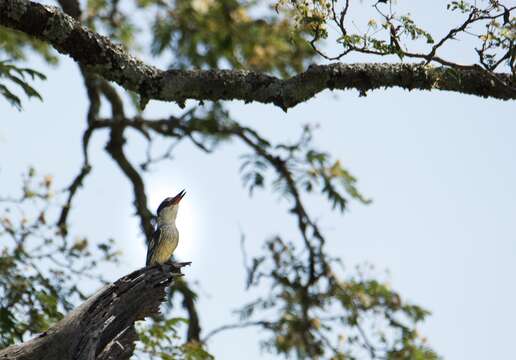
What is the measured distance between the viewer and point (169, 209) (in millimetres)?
6965

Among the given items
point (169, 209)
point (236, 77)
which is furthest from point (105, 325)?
point (169, 209)

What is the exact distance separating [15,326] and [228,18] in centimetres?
382

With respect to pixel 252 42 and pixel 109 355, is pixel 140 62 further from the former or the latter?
pixel 252 42

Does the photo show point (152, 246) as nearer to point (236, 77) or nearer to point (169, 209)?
point (169, 209)

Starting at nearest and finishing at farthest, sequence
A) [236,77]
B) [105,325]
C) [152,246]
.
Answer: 1. [105,325]
2. [236,77]
3. [152,246]

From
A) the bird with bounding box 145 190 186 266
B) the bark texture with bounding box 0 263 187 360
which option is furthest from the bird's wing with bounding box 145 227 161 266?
the bark texture with bounding box 0 263 187 360

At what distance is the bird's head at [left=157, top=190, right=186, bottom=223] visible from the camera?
6885 millimetres

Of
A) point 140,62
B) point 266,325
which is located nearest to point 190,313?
point 266,325

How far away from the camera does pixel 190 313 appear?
29.4 feet

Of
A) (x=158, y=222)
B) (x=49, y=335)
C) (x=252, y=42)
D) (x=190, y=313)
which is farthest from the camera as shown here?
(x=252, y=42)

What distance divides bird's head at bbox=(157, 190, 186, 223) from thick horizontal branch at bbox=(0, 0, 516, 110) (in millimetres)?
→ 1376

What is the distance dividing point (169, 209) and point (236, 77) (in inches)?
61.9

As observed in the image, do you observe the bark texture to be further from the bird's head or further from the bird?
the bird's head

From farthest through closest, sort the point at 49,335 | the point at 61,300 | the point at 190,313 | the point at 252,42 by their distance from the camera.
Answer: the point at 252,42, the point at 190,313, the point at 61,300, the point at 49,335
